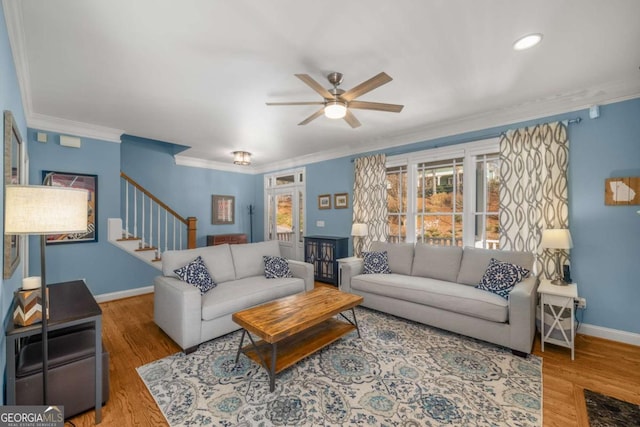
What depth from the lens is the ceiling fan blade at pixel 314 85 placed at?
2.07 metres

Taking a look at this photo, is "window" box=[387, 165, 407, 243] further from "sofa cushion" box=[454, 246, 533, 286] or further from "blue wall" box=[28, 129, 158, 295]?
"blue wall" box=[28, 129, 158, 295]

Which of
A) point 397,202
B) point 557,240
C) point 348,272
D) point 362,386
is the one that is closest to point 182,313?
point 362,386

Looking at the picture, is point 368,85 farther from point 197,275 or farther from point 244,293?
point 197,275

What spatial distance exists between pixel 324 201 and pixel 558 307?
4031mm

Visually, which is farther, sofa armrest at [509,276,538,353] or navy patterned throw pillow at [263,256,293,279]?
navy patterned throw pillow at [263,256,293,279]

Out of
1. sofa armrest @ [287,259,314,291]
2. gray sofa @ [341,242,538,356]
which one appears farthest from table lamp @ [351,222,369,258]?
sofa armrest @ [287,259,314,291]

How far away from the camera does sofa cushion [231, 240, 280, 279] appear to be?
3762 millimetres

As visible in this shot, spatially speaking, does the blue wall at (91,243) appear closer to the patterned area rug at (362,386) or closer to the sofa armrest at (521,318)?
the patterned area rug at (362,386)

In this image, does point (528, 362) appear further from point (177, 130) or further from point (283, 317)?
point (177, 130)

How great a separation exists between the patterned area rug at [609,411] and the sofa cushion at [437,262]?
161 centimetres

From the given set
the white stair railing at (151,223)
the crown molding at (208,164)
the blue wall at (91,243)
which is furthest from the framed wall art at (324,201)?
the blue wall at (91,243)

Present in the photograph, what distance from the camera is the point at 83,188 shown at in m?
3.95

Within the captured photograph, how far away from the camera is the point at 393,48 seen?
2.17 m

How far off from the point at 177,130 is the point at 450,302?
445cm
